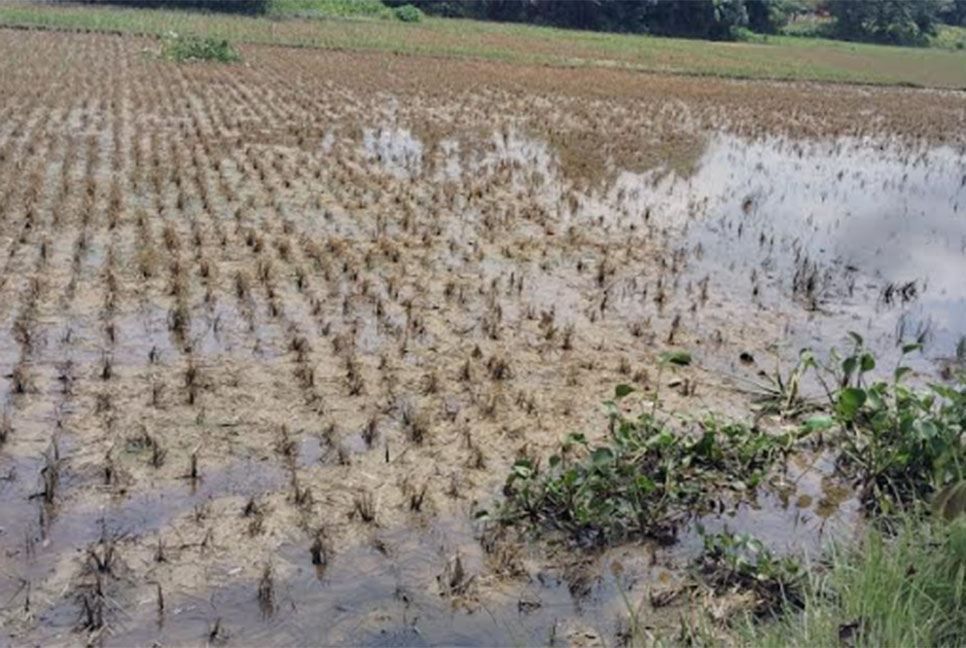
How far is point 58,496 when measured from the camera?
3.77 m

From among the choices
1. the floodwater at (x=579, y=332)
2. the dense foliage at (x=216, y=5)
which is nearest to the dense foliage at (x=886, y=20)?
the dense foliage at (x=216, y=5)

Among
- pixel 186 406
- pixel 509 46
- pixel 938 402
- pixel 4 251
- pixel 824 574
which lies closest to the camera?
pixel 824 574

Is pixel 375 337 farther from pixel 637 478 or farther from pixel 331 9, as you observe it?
pixel 331 9

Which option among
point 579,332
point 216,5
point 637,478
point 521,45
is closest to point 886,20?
point 521,45

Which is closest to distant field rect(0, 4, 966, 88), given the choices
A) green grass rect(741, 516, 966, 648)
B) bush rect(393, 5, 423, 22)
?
bush rect(393, 5, 423, 22)

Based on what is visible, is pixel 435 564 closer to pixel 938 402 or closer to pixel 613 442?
pixel 613 442

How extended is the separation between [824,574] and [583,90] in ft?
56.4

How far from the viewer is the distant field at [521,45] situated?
25.7 m

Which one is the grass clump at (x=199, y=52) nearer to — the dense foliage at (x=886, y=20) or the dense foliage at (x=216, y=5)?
the dense foliage at (x=216, y=5)

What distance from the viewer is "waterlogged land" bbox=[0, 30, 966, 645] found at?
3414 mm

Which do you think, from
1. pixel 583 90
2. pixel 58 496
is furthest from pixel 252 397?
pixel 583 90

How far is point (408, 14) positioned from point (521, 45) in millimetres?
8256

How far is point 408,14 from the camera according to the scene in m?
35.5

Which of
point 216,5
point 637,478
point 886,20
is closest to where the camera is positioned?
point 637,478
